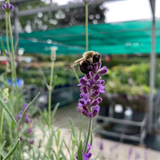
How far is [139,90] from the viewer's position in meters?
3.81

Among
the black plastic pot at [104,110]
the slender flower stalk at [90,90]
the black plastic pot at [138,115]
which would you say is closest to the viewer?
the slender flower stalk at [90,90]

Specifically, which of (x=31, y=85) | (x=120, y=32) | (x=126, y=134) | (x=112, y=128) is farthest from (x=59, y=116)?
(x=120, y=32)

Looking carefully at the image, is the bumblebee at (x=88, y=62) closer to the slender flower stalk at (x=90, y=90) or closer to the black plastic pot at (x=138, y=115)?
the slender flower stalk at (x=90, y=90)

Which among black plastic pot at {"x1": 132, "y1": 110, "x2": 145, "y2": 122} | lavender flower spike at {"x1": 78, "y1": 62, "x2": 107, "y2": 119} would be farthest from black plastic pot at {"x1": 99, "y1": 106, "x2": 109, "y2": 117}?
lavender flower spike at {"x1": 78, "y1": 62, "x2": 107, "y2": 119}

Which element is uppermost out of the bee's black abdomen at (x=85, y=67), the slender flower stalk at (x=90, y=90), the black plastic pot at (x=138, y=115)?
the bee's black abdomen at (x=85, y=67)

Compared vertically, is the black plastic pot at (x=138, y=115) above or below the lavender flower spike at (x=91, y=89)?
below

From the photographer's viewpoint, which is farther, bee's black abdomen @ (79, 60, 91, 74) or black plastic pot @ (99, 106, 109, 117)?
black plastic pot @ (99, 106, 109, 117)

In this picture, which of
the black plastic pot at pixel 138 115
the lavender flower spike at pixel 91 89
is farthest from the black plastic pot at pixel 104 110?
the lavender flower spike at pixel 91 89

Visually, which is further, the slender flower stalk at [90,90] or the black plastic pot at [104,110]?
the black plastic pot at [104,110]

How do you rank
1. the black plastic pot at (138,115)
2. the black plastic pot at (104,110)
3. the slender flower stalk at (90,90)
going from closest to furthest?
the slender flower stalk at (90,90) → the black plastic pot at (138,115) → the black plastic pot at (104,110)

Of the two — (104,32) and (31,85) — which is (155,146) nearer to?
(104,32)

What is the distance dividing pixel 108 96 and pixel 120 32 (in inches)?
57.9

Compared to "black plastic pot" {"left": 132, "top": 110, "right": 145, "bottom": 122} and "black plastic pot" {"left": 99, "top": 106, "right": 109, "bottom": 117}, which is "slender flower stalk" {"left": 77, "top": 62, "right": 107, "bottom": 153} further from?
"black plastic pot" {"left": 99, "top": 106, "right": 109, "bottom": 117}

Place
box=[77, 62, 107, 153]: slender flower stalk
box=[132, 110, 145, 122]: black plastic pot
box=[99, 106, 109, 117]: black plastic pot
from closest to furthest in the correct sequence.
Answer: box=[77, 62, 107, 153]: slender flower stalk → box=[132, 110, 145, 122]: black plastic pot → box=[99, 106, 109, 117]: black plastic pot
